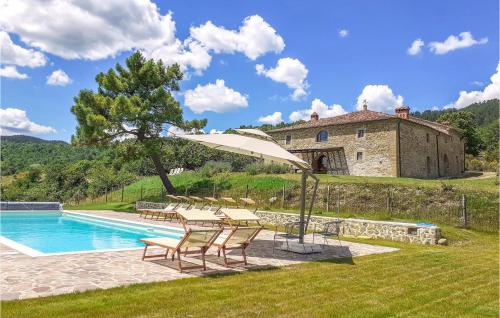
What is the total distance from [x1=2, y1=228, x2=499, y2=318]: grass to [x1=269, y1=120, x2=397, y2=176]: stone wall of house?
2130 centimetres

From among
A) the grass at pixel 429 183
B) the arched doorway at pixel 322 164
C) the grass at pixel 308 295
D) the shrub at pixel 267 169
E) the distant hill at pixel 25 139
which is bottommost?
the grass at pixel 308 295

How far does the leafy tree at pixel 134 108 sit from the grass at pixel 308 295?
18.2 metres

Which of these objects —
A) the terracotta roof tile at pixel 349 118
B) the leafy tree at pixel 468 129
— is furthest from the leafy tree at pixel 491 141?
the terracotta roof tile at pixel 349 118

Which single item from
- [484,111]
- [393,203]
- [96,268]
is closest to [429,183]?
[393,203]

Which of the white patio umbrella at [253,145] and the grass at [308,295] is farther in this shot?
the white patio umbrella at [253,145]

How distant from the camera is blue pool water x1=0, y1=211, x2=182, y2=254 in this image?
10.7 m

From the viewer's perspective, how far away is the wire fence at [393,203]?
43.5ft

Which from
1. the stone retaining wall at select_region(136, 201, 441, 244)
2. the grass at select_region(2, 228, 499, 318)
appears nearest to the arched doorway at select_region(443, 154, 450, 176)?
the stone retaining wall at select_region(136, 201, 441, 244)

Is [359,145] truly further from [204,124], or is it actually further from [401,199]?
[401,199]

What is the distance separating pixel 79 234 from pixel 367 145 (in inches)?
859

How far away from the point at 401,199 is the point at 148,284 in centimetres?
1303

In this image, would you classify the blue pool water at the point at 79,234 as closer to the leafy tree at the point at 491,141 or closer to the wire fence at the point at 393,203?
the wire fence at the point at 393,203

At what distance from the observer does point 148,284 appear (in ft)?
17.6

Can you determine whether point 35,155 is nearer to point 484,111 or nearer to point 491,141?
point 491,141
